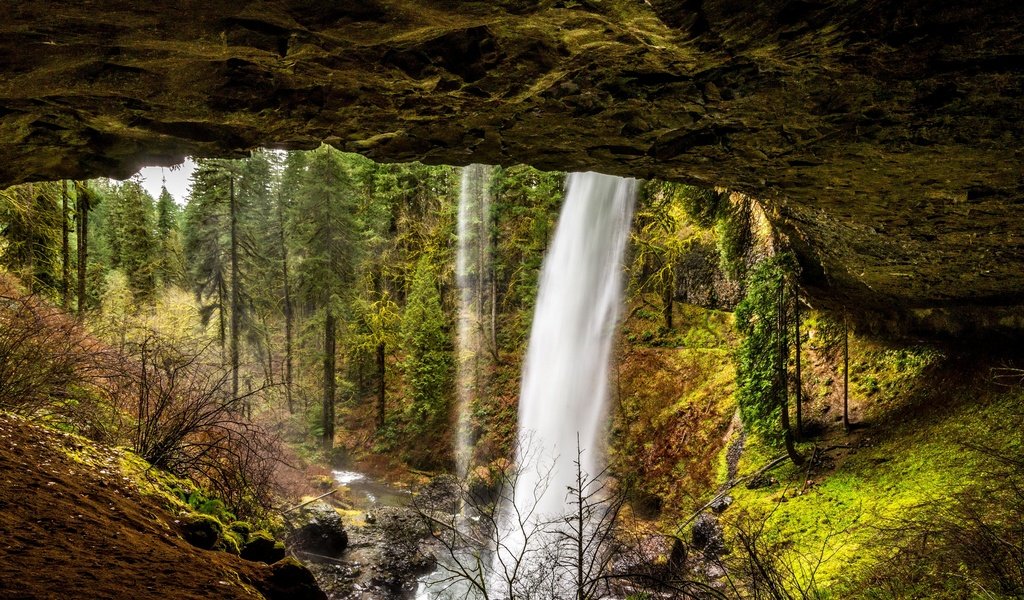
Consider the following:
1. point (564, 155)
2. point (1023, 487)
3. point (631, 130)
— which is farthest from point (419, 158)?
point (1023, 487)

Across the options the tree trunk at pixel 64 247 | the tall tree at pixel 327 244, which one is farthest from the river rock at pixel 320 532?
the tall tree at pixel 327 244

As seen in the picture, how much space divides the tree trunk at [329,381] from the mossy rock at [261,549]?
61.8 feet

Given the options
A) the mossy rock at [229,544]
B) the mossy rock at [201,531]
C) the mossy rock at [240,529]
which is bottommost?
the mossy rock at [240,529]

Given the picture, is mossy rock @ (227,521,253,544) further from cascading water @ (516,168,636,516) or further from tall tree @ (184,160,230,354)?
tall tree @ (184,160,230,354)

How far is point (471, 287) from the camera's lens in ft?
80.7

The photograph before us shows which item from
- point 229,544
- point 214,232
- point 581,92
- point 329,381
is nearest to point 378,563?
point 229,544

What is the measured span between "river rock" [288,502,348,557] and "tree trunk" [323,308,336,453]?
10511 mm

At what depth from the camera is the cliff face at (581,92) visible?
297cm

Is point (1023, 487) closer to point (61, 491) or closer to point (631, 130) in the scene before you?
point (631, 130)

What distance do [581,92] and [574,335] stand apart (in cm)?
1470

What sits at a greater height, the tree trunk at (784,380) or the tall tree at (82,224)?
the tall tree at (82,224)

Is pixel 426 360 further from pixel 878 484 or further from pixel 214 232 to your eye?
pixel 878 484

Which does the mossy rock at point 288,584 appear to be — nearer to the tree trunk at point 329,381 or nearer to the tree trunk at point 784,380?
the tree trunk at point 784,380

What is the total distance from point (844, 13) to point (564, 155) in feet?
9.85
